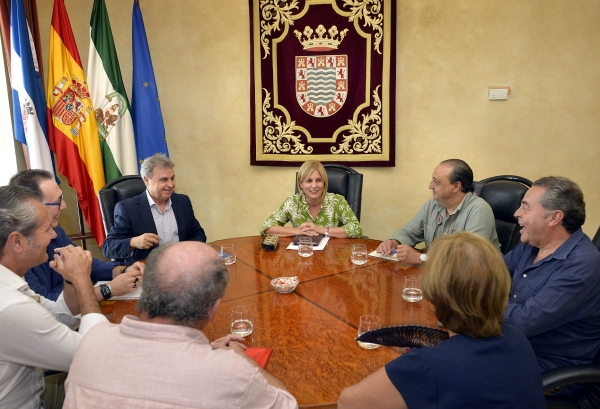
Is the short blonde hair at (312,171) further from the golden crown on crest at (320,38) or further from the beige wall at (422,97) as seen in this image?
the golden crown on crest at (320,38)

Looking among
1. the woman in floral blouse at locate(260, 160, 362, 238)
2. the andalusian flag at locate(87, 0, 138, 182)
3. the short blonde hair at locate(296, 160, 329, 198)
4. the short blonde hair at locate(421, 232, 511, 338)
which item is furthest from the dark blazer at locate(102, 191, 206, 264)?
the short blonde hair at locate(421, 232, 511, 338)

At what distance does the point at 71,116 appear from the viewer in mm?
3629

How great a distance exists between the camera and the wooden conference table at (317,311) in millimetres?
1407

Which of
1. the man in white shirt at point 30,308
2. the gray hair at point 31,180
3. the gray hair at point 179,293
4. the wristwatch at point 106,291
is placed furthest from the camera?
the gray hair at point 31,180

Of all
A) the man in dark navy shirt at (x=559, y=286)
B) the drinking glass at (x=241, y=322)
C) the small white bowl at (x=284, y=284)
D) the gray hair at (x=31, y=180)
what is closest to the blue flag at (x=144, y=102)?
the gray hair at (x=31, y=180)

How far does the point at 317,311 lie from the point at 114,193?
5.92 ft

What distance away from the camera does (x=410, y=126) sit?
12.9 feet

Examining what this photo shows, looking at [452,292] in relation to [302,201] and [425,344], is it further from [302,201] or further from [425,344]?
[302,201]

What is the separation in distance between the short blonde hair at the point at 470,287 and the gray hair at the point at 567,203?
0.75 metres

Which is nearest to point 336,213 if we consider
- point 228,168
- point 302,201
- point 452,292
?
point 302,201

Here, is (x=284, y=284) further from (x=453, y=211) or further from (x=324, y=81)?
(x=324, y=81)

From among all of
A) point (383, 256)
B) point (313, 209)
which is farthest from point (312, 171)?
point (383, 256)

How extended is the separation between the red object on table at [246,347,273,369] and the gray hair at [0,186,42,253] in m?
0.85

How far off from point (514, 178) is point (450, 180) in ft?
2.18
